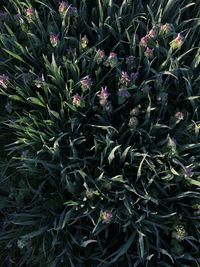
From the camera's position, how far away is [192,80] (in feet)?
6.94

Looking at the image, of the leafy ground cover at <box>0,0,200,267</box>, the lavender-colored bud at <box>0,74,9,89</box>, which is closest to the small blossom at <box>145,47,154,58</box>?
the leafy ground cover at <box>0,0,200,267</box>

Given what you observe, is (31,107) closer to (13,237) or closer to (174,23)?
(13,237)

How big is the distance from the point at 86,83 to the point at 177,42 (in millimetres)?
469

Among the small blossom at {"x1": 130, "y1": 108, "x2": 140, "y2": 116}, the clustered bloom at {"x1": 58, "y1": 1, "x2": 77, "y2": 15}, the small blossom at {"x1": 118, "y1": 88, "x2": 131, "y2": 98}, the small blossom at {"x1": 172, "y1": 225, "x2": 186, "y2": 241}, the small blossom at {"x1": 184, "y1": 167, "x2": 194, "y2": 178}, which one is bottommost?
the small blossom at {"x1": 172, "y1": 225, "x2": 186, "y2": 241}

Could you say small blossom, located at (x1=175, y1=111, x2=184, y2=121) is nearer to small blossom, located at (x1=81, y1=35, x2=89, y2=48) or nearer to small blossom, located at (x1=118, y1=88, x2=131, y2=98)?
small blossom, located at (x1=118, y1=88, x2=131, y2=98)

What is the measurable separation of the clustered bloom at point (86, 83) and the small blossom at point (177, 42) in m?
0.43

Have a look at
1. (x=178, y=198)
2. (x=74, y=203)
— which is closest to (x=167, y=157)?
(x=178, y=198)

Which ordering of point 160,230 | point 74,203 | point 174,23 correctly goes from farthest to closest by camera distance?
point 174,23 → point 160,230 → point 74,203

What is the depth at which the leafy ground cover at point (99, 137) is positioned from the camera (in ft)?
6.34

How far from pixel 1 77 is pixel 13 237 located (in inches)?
29.6

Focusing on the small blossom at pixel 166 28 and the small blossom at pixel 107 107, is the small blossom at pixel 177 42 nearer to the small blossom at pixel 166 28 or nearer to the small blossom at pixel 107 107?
the small blossom at pixel 166 28

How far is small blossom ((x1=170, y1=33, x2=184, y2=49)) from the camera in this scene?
200 cm

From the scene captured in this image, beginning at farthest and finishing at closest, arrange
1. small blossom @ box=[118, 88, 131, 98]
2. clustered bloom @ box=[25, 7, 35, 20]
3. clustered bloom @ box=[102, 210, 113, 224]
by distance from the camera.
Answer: clustered bloom @ box=[25, 7, 35, 20] < small blossom @ box=[118, 88, 131, 98] < clustered bloom @ box=[102, 210, 113, 224]

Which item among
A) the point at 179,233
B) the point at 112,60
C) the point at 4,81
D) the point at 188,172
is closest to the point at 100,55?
the point at 112,60
